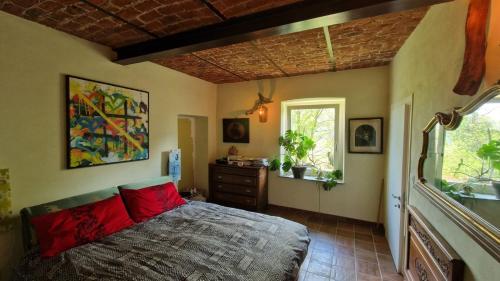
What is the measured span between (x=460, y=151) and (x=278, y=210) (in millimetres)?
3173

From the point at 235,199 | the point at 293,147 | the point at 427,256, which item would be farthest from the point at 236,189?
the point at 427,256

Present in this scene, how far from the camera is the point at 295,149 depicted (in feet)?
12.3

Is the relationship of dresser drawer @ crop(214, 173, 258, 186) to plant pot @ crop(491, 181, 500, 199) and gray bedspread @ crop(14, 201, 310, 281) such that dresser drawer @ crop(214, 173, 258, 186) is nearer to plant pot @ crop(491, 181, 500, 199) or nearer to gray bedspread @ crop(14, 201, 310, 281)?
gray bedspread @ crop(14, 201, 310, 281)

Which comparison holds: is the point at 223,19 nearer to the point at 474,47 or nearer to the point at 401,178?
the point at 474,47

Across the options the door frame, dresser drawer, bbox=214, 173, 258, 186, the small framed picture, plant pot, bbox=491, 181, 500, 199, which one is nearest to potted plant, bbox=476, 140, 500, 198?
plant pot, bbox=491, 181, 500, 199

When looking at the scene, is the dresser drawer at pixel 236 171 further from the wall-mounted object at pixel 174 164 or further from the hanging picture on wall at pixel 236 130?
the wall-mounted object at pixel 174 164

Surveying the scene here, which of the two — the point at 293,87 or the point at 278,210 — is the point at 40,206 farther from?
the point at 293,87

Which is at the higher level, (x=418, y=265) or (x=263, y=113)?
(x=263, y=113)

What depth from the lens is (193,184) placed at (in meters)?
4.43

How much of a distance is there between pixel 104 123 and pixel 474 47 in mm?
3092

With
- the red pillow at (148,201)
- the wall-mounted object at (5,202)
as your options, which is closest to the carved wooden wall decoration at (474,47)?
the red pillow at (148,201)

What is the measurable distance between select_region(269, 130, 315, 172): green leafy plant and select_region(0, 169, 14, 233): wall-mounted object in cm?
321

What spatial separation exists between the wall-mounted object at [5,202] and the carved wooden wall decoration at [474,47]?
10.7ft

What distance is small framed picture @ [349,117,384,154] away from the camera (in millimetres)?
3256
